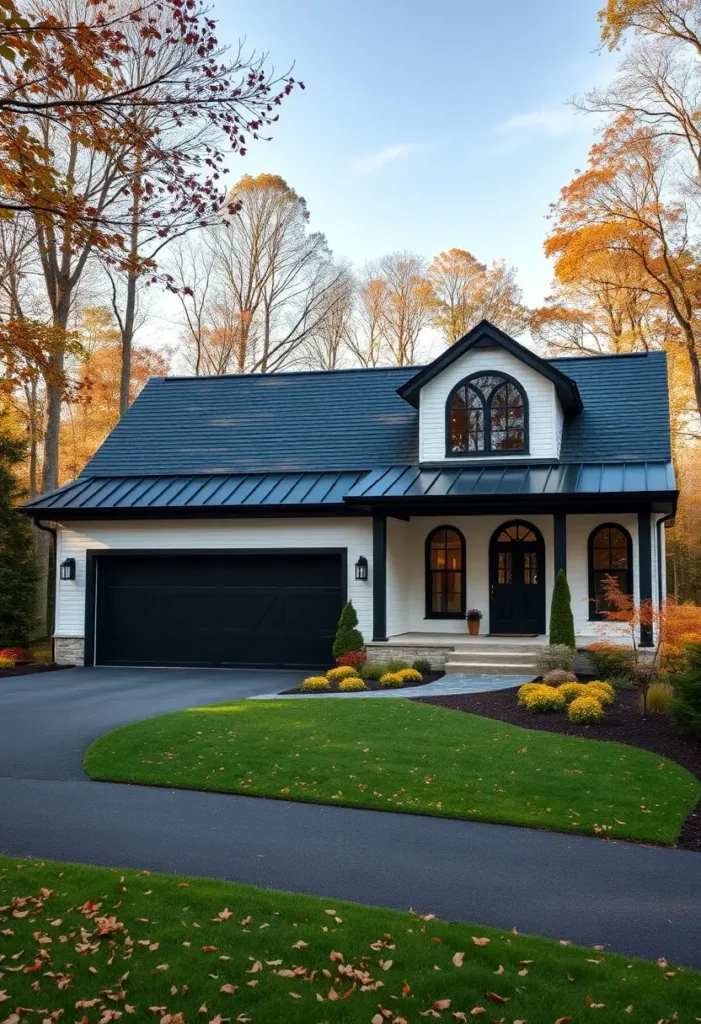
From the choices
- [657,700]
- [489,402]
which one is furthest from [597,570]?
[657,700]

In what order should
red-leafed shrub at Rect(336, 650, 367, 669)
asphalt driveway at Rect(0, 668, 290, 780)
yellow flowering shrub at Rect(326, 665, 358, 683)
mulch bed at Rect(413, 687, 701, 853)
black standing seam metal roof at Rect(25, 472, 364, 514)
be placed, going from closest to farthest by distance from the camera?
mulch bed at Rect(413, 687, 701, 853), asphalt driveway at Rect(0, 668, 290, 780), yellow flowering shrub at Rect(326, 665, 358, 683), red-leafed shrub at Rect(336, 650, 367, 669), black standing seam metal roof at Rect(25, 472, 364, 514)

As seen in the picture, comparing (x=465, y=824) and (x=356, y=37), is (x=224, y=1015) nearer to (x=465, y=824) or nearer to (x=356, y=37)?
(x=465, y=824)

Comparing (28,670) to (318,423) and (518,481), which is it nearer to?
(318,423)

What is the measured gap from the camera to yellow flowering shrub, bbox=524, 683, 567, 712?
12.1m

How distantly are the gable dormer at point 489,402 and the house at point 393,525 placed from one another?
0.03 m

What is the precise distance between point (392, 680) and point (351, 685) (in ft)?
2.53

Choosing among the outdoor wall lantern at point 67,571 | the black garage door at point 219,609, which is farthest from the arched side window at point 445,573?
the outdoor wall lantern at point 67,571

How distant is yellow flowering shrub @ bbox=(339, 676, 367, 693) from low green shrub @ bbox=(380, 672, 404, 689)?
370 millimetres

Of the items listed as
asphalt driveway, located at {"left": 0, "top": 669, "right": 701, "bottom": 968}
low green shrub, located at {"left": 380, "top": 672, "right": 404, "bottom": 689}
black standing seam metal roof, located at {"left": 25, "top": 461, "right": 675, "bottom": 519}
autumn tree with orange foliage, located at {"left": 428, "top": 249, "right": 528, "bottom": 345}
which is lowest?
asphalt driveway, located at {"left": 0, "top": 669, "right": 701, "bottom": 968}

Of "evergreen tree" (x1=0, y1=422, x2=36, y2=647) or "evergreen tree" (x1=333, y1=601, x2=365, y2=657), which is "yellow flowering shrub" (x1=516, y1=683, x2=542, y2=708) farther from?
"evergreen tree" (x1=0, y1=422, x2=36, y2=647)

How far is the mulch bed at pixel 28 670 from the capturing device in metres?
18.3

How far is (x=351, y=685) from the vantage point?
1481 centimetres

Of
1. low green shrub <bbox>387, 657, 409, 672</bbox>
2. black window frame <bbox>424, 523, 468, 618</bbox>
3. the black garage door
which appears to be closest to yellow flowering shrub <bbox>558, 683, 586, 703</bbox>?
low green shrub <bbox>387, 657, 409, 672</bbox>

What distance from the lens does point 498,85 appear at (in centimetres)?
1588
